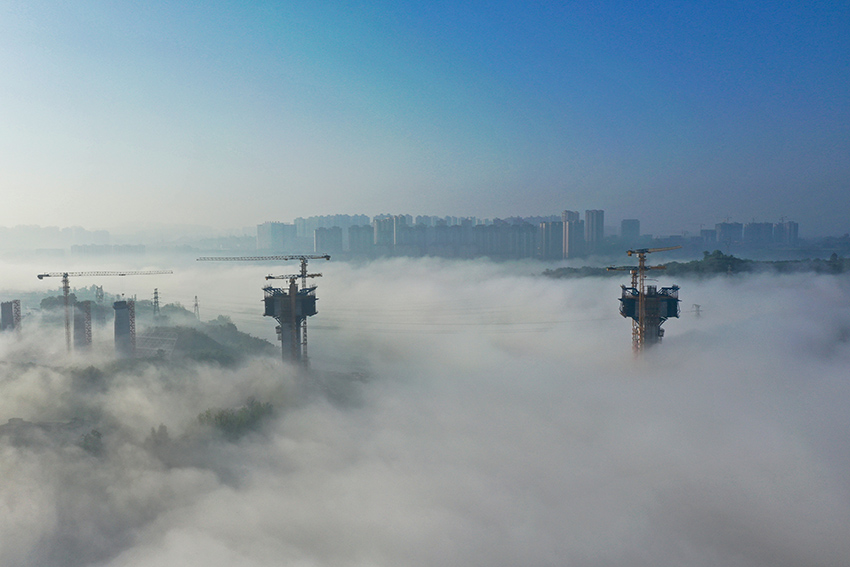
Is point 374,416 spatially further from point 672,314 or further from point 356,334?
point 356,334

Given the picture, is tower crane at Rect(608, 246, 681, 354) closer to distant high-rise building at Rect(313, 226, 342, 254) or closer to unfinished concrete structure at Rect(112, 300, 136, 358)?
unfinished concrete structure at Rect(112, 300, 136, 358)

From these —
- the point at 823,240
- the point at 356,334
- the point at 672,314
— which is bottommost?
the point at 356,334

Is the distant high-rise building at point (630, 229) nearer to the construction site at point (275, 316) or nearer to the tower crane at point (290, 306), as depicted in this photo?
the construction site at point (275, 316)

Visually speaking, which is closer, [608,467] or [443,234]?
[608,467]

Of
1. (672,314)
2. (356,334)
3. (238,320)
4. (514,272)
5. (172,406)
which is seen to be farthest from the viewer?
(514,272)

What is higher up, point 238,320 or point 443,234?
point 443,234

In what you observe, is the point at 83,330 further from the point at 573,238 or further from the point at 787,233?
the point at 787,233

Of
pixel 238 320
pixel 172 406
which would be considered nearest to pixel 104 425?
pixel 172 406
